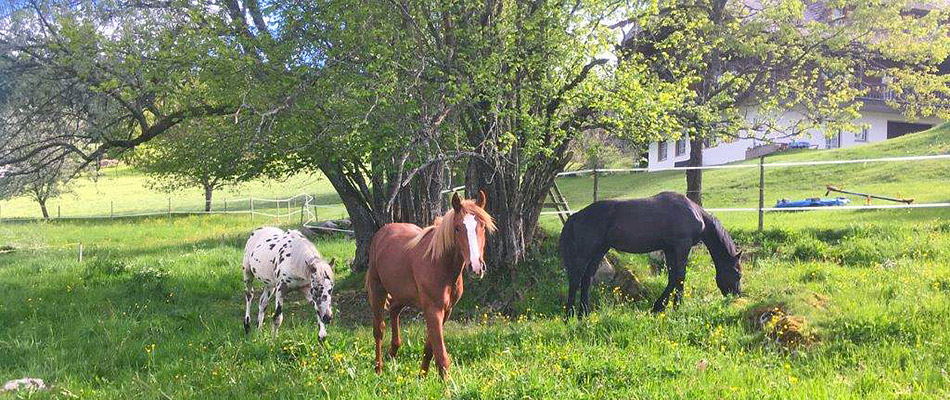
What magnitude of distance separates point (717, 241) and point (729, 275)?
1.57ft

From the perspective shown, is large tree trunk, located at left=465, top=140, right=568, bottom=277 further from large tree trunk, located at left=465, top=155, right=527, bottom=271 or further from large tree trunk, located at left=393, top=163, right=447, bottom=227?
large tree trunk, located at left=393, top=163, right=447, bottom=227

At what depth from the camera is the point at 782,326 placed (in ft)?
20.3

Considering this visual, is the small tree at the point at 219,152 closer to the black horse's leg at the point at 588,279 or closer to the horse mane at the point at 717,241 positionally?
the black horse's leg at the point at 588,279

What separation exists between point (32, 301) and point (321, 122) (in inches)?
224

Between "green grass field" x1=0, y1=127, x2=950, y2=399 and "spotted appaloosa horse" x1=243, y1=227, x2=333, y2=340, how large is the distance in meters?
0.37

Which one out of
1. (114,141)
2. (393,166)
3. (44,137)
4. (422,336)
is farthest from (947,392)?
(44,137)

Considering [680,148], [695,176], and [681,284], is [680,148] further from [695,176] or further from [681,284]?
[681,284]

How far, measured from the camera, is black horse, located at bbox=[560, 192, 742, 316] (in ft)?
27.2

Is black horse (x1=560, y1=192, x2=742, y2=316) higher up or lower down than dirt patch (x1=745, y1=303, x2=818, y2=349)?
higher up

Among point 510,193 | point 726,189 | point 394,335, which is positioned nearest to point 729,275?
point 510,193

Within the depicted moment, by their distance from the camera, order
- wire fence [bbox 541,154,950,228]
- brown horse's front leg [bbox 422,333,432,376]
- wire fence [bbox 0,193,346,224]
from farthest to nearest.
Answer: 1. wire fence [bbox 0,193,346,224]
2. wire fence [bbox 541,154,950,228]
3. brown horse's front leg [bbox 422,333,432,376]

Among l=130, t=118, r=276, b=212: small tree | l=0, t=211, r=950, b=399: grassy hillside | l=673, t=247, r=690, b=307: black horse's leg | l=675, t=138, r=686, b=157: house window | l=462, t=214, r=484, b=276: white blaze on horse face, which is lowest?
l=0, t=211, r=950, b=399: grassy hillside

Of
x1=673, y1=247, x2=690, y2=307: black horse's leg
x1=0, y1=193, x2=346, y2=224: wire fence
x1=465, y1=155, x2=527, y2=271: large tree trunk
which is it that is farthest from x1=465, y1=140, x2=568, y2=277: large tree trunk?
x1=0, y1=193, x2=346, y2=224: wire fence

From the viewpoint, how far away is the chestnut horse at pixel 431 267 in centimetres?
496
